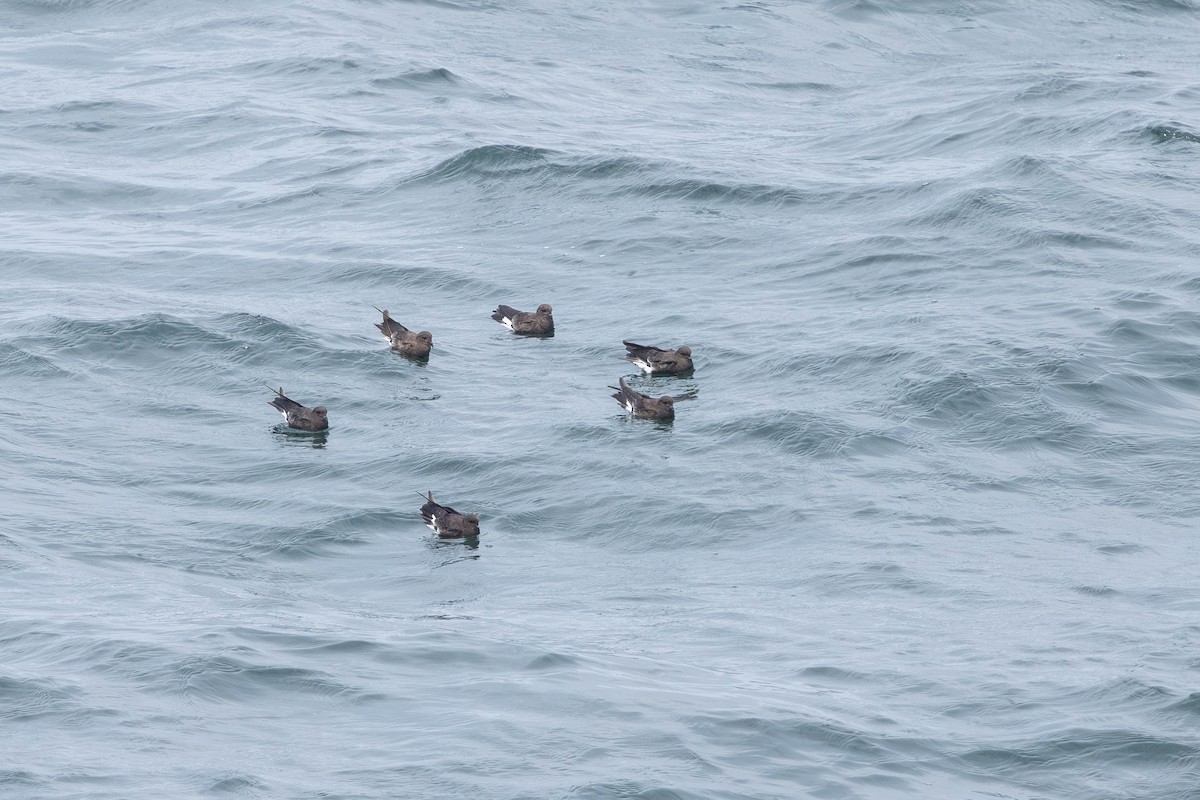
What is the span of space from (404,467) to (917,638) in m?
5.64

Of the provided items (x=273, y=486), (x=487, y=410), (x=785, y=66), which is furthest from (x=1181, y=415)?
(x=785, y=66)

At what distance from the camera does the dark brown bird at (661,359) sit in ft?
59.4

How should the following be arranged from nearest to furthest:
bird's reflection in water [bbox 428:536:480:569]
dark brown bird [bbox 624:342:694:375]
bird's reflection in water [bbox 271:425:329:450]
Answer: bird's reflection in water [bbox 428:536:480:569] → bird's reflection in water [bbox 271:425:329:450] → dark brown bird [bbox 624:342:694:375]

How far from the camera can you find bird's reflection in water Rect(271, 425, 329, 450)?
16.5 meters

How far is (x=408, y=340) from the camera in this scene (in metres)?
18.9

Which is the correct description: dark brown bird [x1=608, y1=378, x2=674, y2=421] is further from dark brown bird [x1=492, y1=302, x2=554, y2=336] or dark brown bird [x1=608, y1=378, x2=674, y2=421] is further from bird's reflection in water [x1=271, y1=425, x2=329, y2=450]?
bird's reflection in water [x1=271, y1=425, x2=329, y2=450]

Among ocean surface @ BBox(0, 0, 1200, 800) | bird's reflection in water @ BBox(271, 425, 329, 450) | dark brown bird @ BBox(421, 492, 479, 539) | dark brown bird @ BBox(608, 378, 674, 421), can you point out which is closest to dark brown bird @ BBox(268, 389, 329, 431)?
bird's reflection in water @ BBox(271, 425, 329, 450)

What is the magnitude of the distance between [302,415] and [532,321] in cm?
366

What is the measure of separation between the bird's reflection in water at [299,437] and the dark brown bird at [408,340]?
2202 millimetres

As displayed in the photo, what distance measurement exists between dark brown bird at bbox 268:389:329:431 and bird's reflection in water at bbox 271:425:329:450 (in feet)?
0.18

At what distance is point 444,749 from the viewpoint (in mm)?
10227

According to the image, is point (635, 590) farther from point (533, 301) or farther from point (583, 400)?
point (533, 301)

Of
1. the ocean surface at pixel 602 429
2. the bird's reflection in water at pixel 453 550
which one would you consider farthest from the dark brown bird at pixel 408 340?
the bird's reflection in water at pixel 453 550

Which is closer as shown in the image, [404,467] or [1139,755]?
[1139,755]
